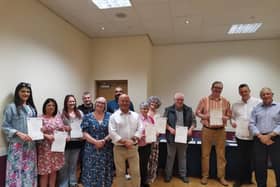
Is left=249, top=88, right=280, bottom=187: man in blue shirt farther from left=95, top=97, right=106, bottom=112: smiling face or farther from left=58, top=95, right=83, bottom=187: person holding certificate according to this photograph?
left=58, top=95, right=83, bottom=187: person holding certificate

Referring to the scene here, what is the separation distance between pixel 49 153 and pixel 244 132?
2926 mm

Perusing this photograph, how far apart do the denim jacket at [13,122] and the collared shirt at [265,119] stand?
10.3 feet

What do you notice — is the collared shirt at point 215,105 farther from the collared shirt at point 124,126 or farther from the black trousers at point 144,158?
the collared shirt at point 124,126

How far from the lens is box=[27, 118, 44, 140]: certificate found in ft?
8.51

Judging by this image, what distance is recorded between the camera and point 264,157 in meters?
3.03

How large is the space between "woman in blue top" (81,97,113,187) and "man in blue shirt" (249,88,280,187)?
210 cm

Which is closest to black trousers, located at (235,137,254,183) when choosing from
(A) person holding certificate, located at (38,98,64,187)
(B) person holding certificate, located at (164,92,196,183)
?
(B) person holding certificate, located at (164,92,196,183)

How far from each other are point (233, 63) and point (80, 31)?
385 cm

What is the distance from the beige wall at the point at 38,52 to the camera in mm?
2848

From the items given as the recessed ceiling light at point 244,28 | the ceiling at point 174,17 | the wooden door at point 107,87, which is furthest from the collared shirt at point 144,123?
the recessed ceiling light at point 244,28

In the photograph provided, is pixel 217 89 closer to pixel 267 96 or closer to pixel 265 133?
pixel 267 96

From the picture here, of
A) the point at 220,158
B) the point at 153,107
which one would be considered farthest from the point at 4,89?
the point at 220,158

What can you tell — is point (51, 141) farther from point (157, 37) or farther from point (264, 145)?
point (157, 37)

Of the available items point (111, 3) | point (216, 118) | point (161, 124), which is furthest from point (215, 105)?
point (111, 3)
